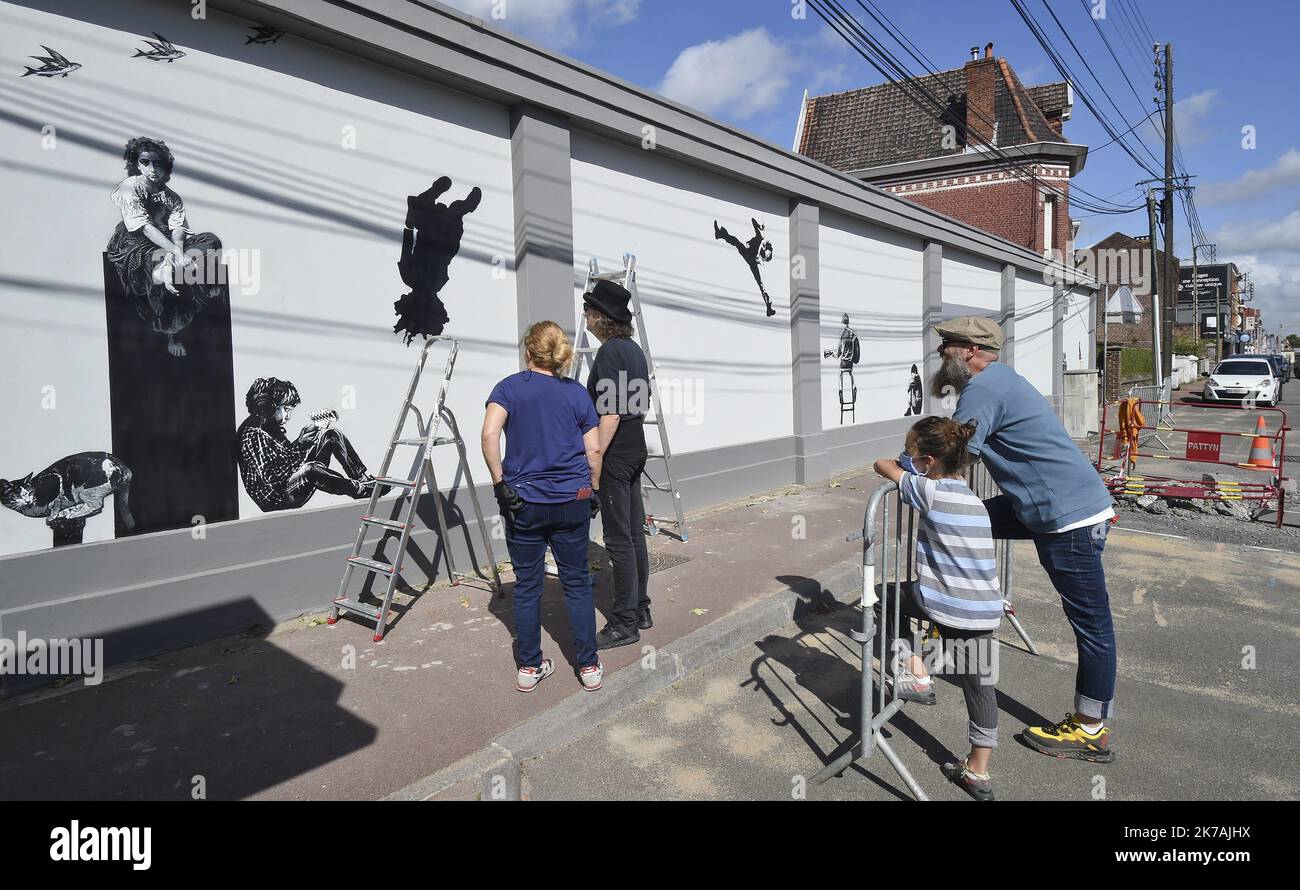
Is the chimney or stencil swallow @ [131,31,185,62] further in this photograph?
the chimney

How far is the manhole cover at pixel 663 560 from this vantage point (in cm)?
645

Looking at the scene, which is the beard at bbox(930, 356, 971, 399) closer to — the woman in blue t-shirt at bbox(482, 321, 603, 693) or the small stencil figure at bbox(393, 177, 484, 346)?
the woman in blue t-shirt at bbox(482, 321, 603, 693)

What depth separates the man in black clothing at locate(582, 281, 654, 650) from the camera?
462 cm

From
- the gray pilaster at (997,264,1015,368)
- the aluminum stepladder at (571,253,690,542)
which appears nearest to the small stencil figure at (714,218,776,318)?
the aluminum stepladder at (571,253,690,542)

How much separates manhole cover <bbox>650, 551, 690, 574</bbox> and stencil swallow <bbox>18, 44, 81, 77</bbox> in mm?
5027

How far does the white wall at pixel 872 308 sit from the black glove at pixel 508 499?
834 centimetres

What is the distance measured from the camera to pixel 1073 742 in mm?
3527

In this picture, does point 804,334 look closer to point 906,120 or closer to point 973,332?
point 973,332

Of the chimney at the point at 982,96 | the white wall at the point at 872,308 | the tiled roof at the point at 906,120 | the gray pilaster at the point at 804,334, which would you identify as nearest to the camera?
the gray pilaster at the point at 804,334

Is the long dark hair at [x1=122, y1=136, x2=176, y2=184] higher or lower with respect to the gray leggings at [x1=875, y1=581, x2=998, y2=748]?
higher

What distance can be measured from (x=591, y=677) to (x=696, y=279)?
19.4ft

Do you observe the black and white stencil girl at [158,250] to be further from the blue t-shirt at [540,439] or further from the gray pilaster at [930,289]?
the gray pilaster at [930,289]

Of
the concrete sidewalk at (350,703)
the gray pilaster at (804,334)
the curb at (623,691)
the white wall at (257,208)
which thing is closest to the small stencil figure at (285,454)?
the white wall at (257,208)
